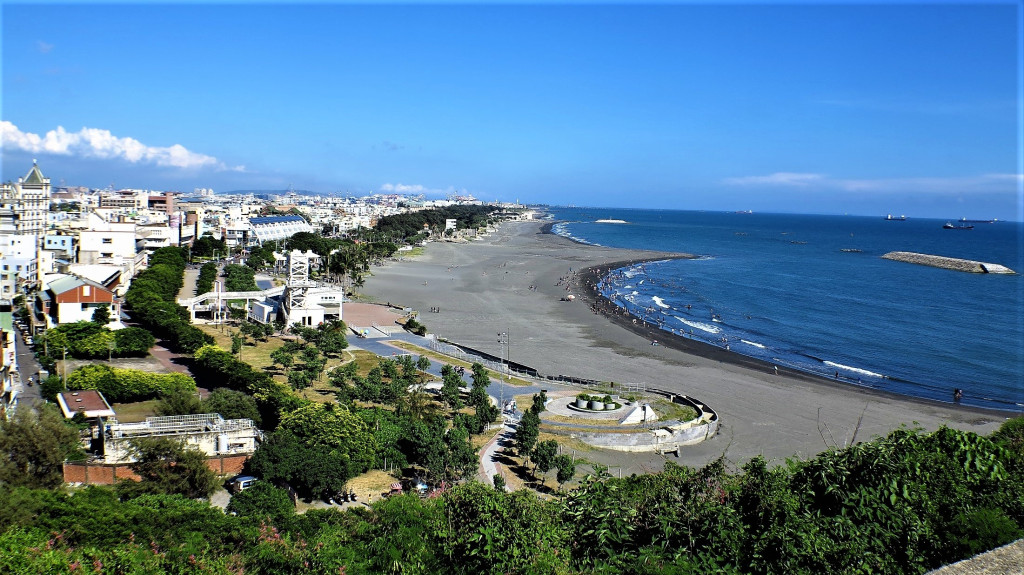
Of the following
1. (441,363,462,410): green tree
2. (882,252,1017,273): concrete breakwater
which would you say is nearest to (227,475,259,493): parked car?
(441,363,462,410): green tree

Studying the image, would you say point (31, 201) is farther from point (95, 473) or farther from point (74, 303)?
point (95, 473)

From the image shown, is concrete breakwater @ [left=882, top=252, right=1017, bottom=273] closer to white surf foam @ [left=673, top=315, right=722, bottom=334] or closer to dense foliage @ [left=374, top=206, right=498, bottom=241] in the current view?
white surf foam @ [left=673, top=315, right=722, bottom=334]

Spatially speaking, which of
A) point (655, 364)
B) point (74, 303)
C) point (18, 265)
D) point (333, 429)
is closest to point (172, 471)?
point (333, 429)

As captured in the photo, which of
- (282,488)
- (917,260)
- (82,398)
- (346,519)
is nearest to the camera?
(346,519)

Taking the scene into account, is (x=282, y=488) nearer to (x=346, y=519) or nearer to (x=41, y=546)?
(x=346, y=519)

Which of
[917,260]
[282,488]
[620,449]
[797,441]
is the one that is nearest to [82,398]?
[282,488]

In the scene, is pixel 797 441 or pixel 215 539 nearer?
pixel 215 539

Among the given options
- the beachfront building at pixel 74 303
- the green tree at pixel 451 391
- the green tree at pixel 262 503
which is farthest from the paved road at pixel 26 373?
the green tree at pixel 451 391
